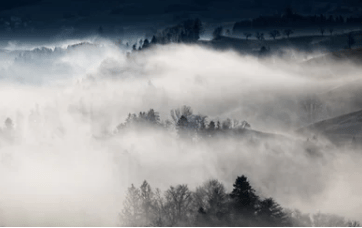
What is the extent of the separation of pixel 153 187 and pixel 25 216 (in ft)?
88.3

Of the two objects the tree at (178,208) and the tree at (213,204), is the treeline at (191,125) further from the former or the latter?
the tree at (213,204)

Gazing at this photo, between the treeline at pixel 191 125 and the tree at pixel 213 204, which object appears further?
the treeline at pixel 191 125

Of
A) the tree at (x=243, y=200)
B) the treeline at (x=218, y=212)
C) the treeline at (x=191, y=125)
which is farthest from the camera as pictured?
the treeline at (x=191, y=125)

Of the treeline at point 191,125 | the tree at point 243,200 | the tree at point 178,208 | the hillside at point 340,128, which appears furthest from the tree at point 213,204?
the hillside at point 340,128

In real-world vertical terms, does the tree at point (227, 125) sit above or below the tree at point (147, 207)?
above

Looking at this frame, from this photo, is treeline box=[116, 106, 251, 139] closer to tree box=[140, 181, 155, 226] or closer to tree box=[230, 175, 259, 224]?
tree box=[140, 181, 155, 226]

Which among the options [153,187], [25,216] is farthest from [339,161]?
[25,216]

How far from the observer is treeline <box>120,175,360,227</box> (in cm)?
5384

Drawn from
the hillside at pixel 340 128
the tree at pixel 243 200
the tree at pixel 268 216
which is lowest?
the tree at pixel 268 216

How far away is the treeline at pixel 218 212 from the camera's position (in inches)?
2120

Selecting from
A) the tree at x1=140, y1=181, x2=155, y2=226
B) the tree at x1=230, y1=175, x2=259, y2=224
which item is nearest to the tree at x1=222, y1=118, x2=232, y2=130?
the tree at x1=140, y1=181, x2=155, y2=226

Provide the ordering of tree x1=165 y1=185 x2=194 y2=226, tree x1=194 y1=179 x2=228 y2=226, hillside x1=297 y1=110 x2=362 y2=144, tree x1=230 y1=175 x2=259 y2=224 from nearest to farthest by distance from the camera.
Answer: tree x1=230 y1=175 x2=259 y2=224 < tree x1=194 y1=179 x2=228 y2=226 < tree x1=165 y1=185 x2=194 y2=226 < hillside x1=297 y1=110 x2=362 y2=144

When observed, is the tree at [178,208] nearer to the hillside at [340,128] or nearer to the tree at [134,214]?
the tree at [134,214]

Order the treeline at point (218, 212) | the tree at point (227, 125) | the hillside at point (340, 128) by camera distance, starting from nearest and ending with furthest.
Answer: the treeline at point (218, 212)
the hillside at point (340, 128)
the tree at point (227, 125)
